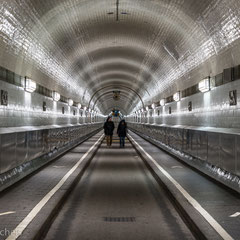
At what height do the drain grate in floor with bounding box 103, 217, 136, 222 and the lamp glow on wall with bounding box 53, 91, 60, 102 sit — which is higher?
the lamp glow on wall with bounding box 53, 91, 60, 102

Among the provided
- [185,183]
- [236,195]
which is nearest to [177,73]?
[185,183]

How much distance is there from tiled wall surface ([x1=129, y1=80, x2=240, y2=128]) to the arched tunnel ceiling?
1019 millimetres

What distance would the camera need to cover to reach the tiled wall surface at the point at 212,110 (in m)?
13.0

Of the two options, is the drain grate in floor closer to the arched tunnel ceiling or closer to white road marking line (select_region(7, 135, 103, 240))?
white road marking line (select_region(7, 135, 103, 240))

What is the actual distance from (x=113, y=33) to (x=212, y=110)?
734 cm

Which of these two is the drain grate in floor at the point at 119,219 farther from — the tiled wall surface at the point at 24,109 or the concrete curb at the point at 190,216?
the tiled wall surface at the point at 24,109

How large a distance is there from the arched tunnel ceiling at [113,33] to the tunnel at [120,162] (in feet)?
0.21

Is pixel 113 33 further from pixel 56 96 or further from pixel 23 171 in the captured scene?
pixel 23 171

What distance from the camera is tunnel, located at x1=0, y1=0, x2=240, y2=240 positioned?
682 centimetres

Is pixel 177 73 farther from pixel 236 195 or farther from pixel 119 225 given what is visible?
pixel 119 225

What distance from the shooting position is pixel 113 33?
20828mm

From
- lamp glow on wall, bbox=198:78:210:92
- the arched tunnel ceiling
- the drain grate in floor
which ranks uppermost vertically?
the arched tunnel ceiling

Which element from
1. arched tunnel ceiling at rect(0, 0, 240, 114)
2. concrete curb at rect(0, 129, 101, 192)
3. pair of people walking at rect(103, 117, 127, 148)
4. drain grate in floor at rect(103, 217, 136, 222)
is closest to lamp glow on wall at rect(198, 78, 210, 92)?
arched tunnel ceiling at rect(0, 0, 240, 114)

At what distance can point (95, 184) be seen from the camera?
1107cm
